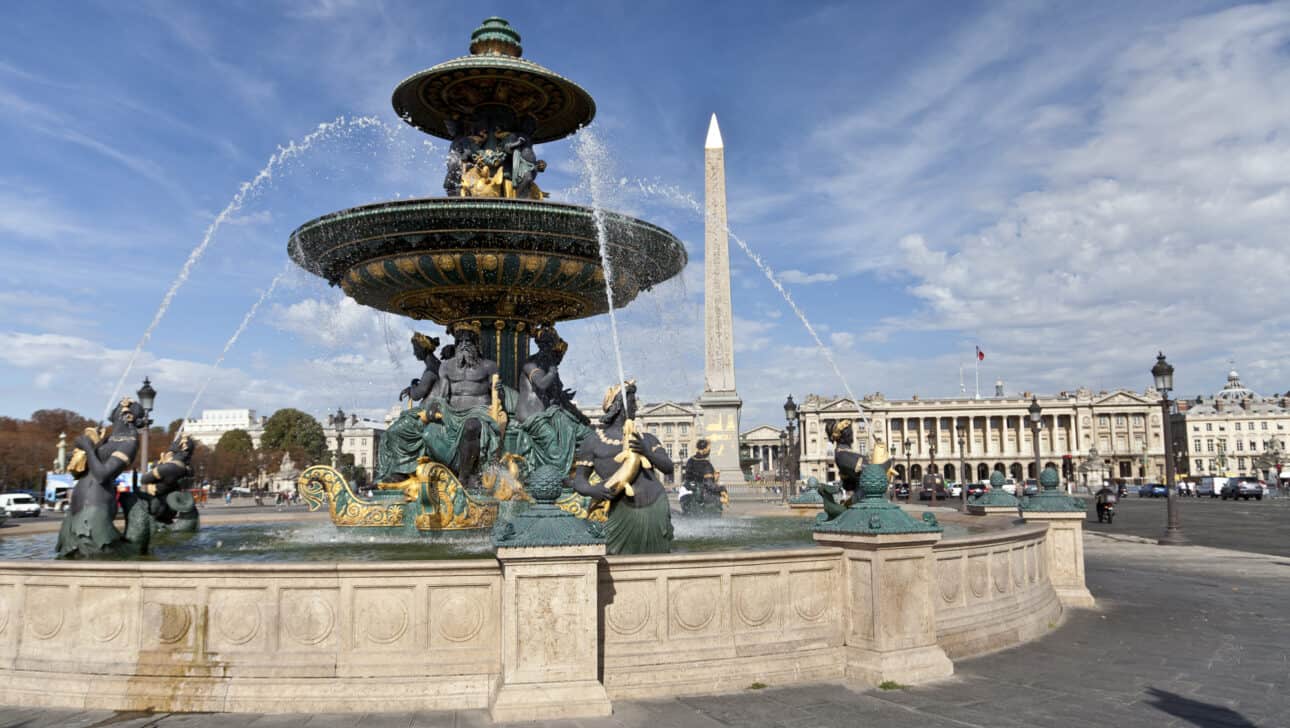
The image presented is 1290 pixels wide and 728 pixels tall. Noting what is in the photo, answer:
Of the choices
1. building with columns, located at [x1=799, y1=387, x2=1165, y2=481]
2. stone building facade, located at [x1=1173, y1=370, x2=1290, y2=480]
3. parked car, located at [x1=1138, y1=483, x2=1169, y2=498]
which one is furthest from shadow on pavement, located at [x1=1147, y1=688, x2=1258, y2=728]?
stone building facade, located at [x1=1173, y1=370, x2=1290, y2=480]

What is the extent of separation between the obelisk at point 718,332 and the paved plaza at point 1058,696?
1486 inches

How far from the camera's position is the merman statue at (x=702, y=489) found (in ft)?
49.2

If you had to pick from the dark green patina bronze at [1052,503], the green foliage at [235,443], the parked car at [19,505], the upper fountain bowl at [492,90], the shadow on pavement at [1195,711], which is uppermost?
the upper fountain bowl at [492,90]

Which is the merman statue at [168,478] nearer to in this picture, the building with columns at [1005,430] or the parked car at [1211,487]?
the parked car at [1211,487]

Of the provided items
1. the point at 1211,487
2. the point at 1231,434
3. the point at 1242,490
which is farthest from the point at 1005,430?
the point at 1242,490

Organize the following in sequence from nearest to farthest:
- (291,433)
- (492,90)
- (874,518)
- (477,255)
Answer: (874,518) → (477,255) → (492,90) → (291,433)

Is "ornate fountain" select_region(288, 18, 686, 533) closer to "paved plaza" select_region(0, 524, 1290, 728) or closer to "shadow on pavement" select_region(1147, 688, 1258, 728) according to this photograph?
"paved plaza" select_region(0, 524, 1290, 728)

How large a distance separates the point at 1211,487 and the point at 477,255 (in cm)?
7086

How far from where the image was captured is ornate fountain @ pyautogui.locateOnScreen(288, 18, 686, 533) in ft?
35.3

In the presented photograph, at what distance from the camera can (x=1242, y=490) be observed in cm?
6028

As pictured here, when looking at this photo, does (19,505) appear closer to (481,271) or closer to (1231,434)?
(481,271)

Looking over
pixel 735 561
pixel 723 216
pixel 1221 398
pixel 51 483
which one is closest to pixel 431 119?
pixel 735 561

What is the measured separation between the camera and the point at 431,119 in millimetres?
13844

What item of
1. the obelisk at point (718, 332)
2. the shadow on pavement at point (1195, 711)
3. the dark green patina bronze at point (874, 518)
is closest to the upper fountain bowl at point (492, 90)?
the dark green patina bronze at point (874, 518)
